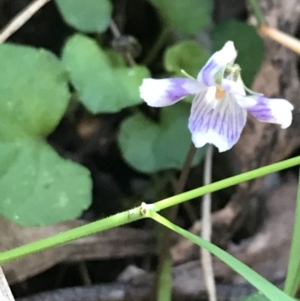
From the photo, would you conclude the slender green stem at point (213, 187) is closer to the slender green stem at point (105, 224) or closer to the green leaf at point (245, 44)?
the slender green stem at point (105, 224)

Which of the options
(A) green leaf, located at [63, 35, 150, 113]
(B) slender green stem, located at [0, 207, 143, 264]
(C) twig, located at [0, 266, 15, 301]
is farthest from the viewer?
(A) green leaf, located at [63, 35, 150, 113]

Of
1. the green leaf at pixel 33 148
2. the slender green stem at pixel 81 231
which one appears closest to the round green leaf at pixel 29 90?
the green leaf at pixel 33 148

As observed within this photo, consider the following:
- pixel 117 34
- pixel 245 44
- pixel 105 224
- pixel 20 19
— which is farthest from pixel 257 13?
pixel 105 224

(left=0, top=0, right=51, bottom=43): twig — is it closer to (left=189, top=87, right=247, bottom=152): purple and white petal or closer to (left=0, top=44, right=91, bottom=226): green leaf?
(left=0, top=44, right=91, bottom=226): green leaf

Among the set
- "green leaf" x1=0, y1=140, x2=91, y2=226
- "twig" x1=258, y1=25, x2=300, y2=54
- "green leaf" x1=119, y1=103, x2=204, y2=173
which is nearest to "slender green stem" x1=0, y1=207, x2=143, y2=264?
"green leaf" x1=0, y1=140, x2=91, y2=226

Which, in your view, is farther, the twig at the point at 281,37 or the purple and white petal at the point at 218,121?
the twig at the point at 281,37

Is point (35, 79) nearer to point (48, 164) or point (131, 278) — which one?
point (48, 164)
